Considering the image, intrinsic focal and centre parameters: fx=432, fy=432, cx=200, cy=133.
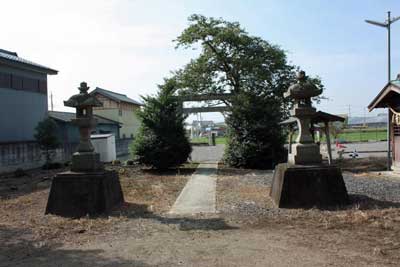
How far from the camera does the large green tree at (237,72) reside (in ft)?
71.5

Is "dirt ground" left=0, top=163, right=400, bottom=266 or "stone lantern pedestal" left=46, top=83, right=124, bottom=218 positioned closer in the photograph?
"dirt ground" left=0, top=163, right=400, bottom=266

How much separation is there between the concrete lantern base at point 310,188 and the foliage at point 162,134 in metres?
10.2

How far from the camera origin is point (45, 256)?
6.39 m

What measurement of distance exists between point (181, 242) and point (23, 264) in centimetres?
236

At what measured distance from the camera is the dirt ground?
6004 millimetres

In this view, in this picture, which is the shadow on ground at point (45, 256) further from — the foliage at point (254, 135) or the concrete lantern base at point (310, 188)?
the foliage at point (254, 135)

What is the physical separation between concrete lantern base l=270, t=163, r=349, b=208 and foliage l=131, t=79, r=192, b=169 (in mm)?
10171

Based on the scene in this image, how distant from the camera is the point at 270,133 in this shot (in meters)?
21.0

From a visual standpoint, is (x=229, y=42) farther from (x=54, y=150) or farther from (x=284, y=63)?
(x=54, y=150)

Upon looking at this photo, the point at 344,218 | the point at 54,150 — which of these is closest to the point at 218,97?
the point at 54,150

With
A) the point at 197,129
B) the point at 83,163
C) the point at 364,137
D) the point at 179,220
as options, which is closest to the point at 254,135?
the point at 83,163

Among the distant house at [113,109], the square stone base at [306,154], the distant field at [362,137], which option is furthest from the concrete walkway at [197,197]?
the distant field at [362,137]

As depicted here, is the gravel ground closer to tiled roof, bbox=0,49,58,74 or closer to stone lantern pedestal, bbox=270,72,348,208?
stone lantern pedestal, bbox=270,72,348,208

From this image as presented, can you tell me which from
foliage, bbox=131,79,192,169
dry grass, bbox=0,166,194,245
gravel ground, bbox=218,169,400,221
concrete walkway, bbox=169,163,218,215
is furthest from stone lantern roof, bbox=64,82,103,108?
foliage, bbox=131,79,192,169
